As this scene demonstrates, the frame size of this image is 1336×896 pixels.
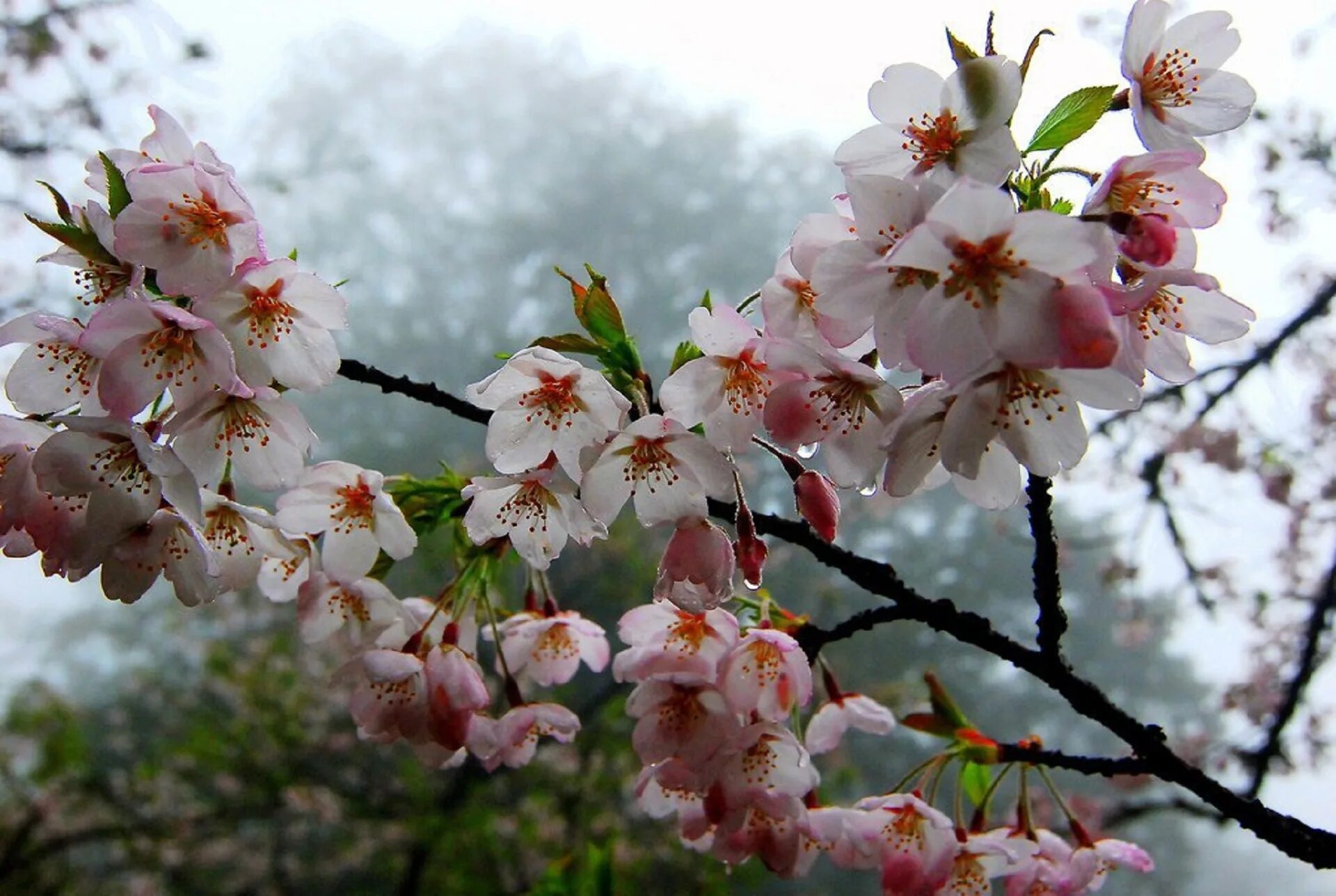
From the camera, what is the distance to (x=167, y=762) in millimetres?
6234

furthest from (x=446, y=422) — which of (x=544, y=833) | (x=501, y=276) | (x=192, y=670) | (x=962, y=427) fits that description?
(x=962, y=427)

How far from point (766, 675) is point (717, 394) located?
0.31 metres

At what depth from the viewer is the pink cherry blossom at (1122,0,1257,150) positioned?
0.66m

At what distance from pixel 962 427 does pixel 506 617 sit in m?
0.74

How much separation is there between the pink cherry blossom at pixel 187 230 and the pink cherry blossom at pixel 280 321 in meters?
0.02

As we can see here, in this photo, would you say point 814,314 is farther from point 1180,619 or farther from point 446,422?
point 1180,619

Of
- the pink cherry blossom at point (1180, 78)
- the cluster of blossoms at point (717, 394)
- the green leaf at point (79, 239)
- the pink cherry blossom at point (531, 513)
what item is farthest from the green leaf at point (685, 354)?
the green leaf at point (79, 239)

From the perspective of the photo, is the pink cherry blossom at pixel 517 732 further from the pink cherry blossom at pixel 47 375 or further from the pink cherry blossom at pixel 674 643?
the pink cherry blossom at pixel 47 375

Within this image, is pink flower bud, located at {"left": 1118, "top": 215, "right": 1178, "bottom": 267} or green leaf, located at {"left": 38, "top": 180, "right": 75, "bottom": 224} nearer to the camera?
pink flower bud, located at {"left": 1118, "top": 215, "right": 1178, "bottom": 267}

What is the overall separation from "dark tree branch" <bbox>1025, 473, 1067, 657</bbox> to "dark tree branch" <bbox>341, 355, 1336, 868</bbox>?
0.08 feet

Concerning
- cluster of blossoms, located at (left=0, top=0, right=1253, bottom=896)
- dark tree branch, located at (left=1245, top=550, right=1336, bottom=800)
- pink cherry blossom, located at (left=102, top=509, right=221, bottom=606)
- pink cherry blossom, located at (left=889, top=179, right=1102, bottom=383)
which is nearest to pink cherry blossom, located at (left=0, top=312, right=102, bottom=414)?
cluster of blossoms, located at (left=0, top=0, right=1253, bottom=896)

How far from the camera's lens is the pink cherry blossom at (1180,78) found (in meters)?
0.66

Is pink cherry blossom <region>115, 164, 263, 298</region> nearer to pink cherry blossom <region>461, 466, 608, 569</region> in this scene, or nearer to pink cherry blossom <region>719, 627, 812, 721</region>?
pink cherry blossom <region>461, 466, 608, 569</region>

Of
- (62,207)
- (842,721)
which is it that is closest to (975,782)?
(842,721)
